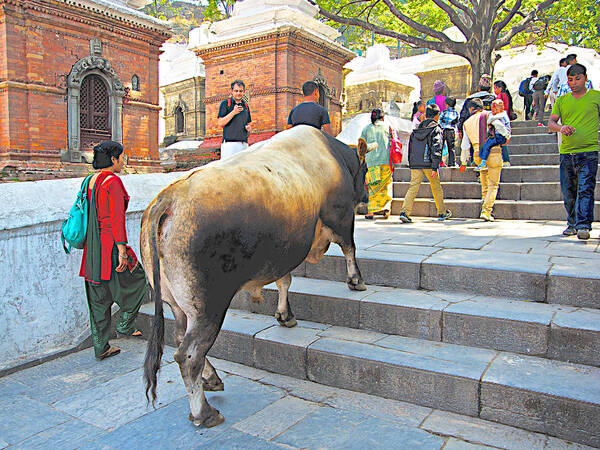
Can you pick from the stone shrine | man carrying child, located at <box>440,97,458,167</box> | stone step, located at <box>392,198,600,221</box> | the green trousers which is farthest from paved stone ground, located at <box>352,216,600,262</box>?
the stone shrine

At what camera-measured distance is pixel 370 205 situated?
845cm

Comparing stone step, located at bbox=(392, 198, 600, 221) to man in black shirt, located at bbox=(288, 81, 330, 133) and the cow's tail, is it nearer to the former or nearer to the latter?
man in black shirt, located at bbox=(288, 81, 330, 133)

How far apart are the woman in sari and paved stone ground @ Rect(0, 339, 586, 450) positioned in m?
5.29

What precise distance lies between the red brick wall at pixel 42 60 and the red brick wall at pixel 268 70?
3.17 metres

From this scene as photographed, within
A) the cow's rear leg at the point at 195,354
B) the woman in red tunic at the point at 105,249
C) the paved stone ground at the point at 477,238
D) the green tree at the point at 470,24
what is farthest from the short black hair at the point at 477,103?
the green tree at the point at 470,24

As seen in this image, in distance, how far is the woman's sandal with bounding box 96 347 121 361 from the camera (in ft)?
13.5

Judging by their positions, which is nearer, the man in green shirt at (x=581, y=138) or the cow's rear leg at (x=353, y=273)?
the cow's rear leg at (x=353, y=273)

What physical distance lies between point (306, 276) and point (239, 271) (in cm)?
229

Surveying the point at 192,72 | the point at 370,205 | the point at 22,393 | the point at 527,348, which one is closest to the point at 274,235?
the point at 527,348

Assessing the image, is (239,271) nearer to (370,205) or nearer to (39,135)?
(370,205)

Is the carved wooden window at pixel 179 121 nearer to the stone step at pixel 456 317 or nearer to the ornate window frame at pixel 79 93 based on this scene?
the ornate window frame at pixel 79 93

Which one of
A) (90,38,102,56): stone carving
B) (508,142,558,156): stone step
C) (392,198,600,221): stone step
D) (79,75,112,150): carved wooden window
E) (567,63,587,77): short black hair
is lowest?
(392,198,600,221): stone step

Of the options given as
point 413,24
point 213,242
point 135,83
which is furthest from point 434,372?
point 413,24

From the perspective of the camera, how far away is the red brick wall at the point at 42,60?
12500 millimetres
